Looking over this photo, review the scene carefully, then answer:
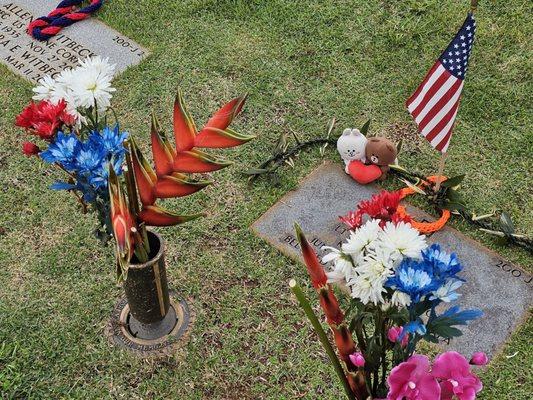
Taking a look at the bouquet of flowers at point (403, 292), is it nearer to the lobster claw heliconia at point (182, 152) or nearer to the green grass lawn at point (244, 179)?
the lobster claw heliconia at point (182, 152)

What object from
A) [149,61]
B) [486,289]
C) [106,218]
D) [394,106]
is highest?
[106,218]

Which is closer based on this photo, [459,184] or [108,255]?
[108,255]

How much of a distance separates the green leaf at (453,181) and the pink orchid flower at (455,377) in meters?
2.05

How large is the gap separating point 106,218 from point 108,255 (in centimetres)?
98

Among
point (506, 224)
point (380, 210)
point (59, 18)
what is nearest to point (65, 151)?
point (380, 210)

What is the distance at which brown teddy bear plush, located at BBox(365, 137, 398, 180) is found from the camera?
156 inches

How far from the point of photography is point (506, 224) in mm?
3754

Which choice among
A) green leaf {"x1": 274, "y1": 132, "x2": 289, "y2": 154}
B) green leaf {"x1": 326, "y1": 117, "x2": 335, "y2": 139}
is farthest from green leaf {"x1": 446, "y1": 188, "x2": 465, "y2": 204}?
green leaf {"x1": 274, "y1": 132, "x2": 289, "y2": 154}

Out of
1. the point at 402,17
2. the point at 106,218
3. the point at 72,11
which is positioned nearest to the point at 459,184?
the point at 402,17

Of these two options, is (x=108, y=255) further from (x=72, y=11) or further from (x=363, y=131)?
(x=72, y=11)

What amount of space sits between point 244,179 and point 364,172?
2.25ft

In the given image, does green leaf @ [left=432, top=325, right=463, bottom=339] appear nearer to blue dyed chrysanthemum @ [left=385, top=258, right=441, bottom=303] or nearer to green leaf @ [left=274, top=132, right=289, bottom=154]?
blue dyed chrysanthemum @ [left=385, top=258, right=441, bottom=303]

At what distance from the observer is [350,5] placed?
5.31 m

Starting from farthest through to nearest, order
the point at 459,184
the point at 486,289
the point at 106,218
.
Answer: the point at 459,184 → the point at 486,289 → the point at 106,218
